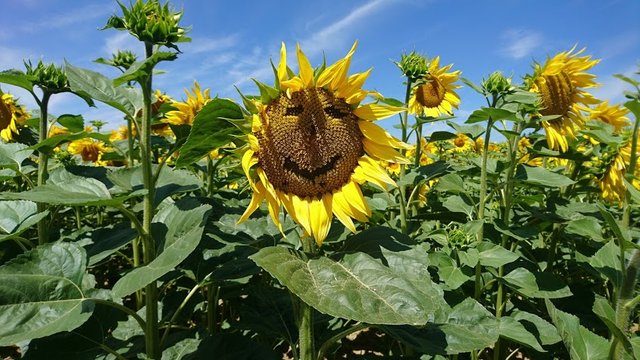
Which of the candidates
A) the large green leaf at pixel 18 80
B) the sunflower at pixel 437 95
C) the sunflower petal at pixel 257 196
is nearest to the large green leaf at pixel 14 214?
the large green leaf at pixel 18 80

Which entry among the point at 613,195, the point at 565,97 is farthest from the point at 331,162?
the point at 613,195

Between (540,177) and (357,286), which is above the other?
(540,177)

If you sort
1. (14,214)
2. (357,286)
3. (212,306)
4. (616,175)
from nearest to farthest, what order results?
(357,286)
(14,214)
(212,306)
(616,175)

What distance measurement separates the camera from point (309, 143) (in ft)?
5.72

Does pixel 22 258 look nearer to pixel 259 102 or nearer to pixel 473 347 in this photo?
pixel 259 102

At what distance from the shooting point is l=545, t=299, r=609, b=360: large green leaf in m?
1.87

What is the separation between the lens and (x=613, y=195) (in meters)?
3.87

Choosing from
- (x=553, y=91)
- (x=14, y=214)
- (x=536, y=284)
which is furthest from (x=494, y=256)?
(x=14, y=214)

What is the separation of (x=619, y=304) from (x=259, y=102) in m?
1.65

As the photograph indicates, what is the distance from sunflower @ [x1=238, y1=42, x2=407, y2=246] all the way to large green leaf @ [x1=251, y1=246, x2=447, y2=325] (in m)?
0.18

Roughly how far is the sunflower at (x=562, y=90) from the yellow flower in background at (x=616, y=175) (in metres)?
0.58

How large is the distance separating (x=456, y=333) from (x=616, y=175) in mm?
2567

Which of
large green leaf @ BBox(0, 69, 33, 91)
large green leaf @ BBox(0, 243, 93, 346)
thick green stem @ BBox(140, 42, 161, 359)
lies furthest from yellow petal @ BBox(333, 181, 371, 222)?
large green leaf @ BBox(0, 69, 33, 91)

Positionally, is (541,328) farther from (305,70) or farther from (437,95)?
(437,95)
